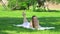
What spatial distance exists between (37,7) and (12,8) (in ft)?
14.2

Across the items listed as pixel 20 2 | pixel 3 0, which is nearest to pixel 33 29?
pixel 20 2

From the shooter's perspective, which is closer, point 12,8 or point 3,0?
point 12,8

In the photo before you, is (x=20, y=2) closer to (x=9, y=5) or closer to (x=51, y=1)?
(x=9, y=5)

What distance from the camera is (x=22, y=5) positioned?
42.0 meters

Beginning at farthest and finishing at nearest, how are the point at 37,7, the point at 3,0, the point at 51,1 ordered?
the point at 3,0 → the point at 51,1 → the point at 37,7

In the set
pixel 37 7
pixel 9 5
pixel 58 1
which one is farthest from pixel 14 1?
pixel 58 1

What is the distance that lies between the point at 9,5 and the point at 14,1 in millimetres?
1117

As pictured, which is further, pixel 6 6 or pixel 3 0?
pixel 3 0

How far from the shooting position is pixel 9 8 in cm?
4019

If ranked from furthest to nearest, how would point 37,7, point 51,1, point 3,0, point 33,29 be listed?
1. point 3,0
2. point 51,1
3. point 37,7
4. point 33,29

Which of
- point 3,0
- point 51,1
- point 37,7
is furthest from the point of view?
point 3,0

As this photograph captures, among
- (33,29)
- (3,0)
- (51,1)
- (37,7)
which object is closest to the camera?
(33,29)

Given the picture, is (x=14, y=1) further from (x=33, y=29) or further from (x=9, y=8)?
(x=33, y=29)

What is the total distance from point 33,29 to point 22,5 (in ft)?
94.4
